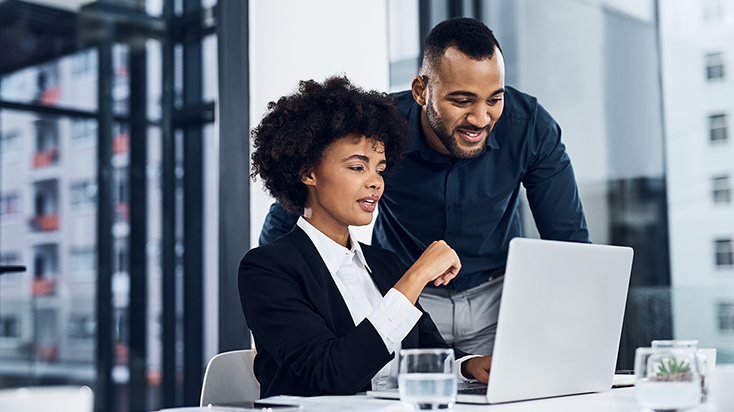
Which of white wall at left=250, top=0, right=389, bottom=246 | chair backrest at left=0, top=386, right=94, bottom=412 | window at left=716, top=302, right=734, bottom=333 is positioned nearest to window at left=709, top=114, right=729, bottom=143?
window at left=716, top=302, right=734, bottom=333

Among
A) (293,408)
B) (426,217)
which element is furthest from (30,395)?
(426,217)

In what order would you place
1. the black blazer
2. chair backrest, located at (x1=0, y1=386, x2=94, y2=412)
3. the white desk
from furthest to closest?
the black blazer
the white desk
chair backrest, located at (x1=0, y1=386, x2=94, y2=412)

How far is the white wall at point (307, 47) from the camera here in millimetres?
3141

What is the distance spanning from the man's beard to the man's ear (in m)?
0.05

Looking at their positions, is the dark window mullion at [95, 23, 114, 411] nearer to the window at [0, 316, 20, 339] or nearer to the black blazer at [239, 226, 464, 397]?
→ the window at [0, 316, 20, 339]

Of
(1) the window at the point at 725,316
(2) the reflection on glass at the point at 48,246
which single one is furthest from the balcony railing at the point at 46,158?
(1) the window at the point at 725,316

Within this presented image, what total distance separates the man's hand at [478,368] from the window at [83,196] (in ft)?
11.5

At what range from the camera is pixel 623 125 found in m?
2.79

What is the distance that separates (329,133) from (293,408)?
2.63 feet

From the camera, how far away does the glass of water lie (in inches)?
34.1

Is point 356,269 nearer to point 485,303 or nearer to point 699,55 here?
point 485,303

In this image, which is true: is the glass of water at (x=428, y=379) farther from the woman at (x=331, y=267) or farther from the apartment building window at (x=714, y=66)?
the apartment building window at (x=714, y=66)

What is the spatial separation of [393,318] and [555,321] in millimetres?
316

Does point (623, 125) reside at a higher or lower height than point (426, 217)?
higher
